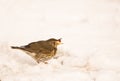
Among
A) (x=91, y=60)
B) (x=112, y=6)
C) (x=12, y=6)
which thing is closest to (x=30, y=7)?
(x=12, y=6)

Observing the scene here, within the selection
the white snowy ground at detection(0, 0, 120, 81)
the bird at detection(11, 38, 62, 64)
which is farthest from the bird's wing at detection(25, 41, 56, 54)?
the white snowy ground at detection(0, 0, 120, 81)

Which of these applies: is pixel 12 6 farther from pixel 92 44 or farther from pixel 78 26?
pixel 92 44

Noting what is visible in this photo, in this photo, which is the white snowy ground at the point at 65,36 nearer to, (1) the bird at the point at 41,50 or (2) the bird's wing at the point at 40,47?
(1) the bird at the point at 41,50

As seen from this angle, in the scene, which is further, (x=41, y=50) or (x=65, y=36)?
(x=65, y=36)

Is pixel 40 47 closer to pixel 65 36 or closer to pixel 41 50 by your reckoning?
pixel 41 50

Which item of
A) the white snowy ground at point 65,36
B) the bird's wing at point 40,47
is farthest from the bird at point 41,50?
the white snowy ground at point 65,36

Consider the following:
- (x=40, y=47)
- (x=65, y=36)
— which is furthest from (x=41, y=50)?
(x=65, y=36)
